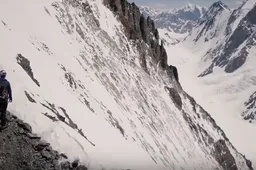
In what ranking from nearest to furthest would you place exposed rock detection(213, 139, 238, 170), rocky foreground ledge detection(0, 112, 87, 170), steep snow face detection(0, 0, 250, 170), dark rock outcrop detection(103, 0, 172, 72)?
1. rocky foreground ledge detection(0, 112, 87, 170)
2. steep snow face detection(0, 0, 250, 170)
3. dark rock outcrop detection(103, 0, 172, 72)
4. exposed rock detection(213, 139, 238, 170)

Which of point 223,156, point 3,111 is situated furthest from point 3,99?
point 223,156

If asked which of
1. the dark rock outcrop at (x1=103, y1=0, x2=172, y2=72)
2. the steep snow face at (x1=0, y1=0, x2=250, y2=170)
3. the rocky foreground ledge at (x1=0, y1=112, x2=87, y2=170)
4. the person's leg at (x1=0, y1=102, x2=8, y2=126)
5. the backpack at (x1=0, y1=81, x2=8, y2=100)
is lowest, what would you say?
the rocky foreground ledge at (x1=0, y1=112, x2=87, y2=170)

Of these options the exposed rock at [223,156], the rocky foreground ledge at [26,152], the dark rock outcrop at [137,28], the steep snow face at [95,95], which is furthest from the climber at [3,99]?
the exposed rock at [223,156]

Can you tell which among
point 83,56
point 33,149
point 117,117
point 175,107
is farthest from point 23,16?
point 175,107

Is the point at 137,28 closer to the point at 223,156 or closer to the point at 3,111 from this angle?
the point at 223,156

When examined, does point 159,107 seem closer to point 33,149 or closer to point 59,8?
point 59,8

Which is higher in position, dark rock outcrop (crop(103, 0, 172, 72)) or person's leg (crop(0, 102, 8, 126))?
dark rock outcrop (crop(103, 0, 172, 72))

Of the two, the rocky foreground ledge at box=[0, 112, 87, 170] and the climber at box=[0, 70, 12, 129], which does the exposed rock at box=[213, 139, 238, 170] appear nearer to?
the rocky foreground ledge at box=[0, 112, 87, 170]

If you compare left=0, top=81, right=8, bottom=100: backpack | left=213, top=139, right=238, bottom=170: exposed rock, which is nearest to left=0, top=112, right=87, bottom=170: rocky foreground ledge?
left=0, top=81, right=8, bottom=100: backpack
